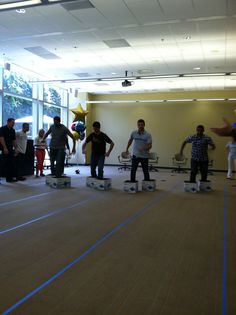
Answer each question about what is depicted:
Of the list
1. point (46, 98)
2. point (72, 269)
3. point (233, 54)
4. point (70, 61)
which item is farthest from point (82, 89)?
point (72, 269)

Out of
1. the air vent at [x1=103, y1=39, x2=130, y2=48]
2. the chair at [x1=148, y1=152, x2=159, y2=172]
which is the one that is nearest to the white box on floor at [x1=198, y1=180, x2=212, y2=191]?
the air vent at [x1=103, y1=39, x2=130, y2=48]

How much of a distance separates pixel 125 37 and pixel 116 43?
21.3 inches

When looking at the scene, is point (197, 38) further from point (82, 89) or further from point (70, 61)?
point (82, 89)

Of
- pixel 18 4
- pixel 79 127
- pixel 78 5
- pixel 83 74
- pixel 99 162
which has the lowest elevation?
pixel 99 162

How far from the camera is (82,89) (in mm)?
15844

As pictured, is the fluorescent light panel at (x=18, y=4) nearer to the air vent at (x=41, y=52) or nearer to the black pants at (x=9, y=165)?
the air vent at (x=41, y=52)

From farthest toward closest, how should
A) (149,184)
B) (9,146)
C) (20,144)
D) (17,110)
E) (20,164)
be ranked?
(17,110) < (20,164) < (20,144) < (9,146) < (149,184)

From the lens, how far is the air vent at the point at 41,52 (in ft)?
31.6

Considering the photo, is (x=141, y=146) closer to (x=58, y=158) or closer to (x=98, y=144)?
(x=98, y=144)

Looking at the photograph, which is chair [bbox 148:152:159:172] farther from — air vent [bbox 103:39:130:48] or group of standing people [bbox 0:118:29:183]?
group of standing people [bbox 0:118:29:183]

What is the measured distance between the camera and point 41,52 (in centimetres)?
997

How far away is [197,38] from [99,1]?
117 inches

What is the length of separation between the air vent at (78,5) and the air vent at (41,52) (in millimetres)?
3038

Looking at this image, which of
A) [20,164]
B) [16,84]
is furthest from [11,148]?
[16,84]
